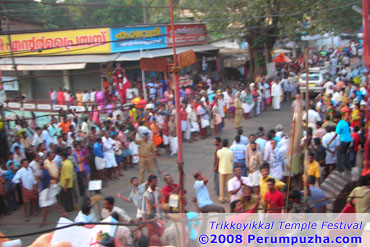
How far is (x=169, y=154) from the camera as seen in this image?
499 inches

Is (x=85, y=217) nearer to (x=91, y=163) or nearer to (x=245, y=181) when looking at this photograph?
(x=245, y=181)

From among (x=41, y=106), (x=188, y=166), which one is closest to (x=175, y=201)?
(x=188, y=166)

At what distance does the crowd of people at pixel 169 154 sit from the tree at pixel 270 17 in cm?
536

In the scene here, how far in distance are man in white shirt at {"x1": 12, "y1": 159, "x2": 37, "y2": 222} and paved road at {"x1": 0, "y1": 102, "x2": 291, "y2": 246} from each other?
386 mm

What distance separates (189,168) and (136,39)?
9173 millimetres

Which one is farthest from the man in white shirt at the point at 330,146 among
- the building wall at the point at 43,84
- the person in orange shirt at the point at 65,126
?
the building wall at the point at 43,84

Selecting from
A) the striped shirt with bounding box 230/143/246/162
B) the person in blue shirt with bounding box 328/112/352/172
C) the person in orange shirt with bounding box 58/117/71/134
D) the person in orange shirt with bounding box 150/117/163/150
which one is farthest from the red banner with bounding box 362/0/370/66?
the person in orange shirt with bounding box 58/117/71/134

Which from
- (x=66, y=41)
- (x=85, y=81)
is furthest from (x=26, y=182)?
(x=85, y=81)

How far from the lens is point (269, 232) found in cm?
604

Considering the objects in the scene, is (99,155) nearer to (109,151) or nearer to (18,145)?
(109,151)

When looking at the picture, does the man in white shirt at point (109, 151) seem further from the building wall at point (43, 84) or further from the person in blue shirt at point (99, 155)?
the building wall at point (43, 84)

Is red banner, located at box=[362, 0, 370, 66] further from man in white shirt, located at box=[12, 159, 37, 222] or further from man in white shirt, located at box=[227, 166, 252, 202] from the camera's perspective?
man in white shirt, located at box=[12, 159, 37, 222]

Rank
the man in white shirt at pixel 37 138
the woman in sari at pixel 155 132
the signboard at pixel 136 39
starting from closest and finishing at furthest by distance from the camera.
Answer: the man in white shirt at pixel 37 138 < the woman in sari at pixel 155 132 < the signboard at pixel 136 39

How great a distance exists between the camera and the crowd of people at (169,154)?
643 cm
